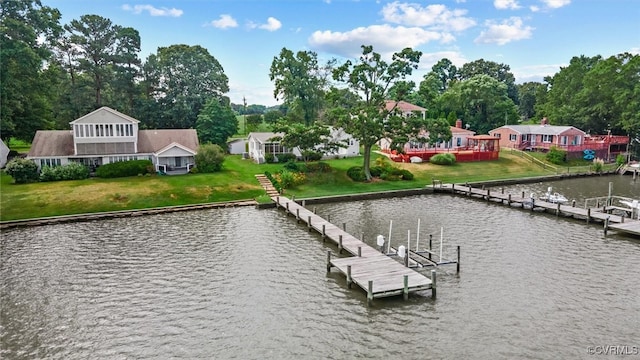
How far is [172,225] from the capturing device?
30312 mm

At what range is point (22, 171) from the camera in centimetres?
3878

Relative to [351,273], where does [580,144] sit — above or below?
above

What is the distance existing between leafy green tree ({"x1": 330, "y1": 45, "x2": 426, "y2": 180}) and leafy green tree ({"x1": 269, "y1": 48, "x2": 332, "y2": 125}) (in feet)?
66.1

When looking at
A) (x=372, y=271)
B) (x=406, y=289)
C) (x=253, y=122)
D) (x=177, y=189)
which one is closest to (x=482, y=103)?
(x=253, y=122)

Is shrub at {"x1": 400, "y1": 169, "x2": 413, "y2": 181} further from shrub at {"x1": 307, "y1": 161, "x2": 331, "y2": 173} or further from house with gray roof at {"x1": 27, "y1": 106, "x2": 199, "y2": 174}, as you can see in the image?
house with gray roof at {"x1": 27, "y1": 106, "x2": 199, "y2": 174}

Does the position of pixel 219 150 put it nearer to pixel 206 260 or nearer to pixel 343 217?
pixel 343 217

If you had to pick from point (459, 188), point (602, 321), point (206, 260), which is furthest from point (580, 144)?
point (206, 260)

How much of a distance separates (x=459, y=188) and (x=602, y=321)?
26.1 metres

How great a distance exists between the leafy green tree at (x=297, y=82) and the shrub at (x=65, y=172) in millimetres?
29846

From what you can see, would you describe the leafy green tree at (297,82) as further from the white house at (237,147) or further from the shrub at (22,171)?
the shrub at (22,171)

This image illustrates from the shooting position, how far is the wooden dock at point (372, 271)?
60.4 feet

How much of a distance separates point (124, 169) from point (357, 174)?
75.2ft

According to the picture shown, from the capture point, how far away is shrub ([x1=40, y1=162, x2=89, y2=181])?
131 ft

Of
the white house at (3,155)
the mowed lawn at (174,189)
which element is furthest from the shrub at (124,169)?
the white house at (3,155)
